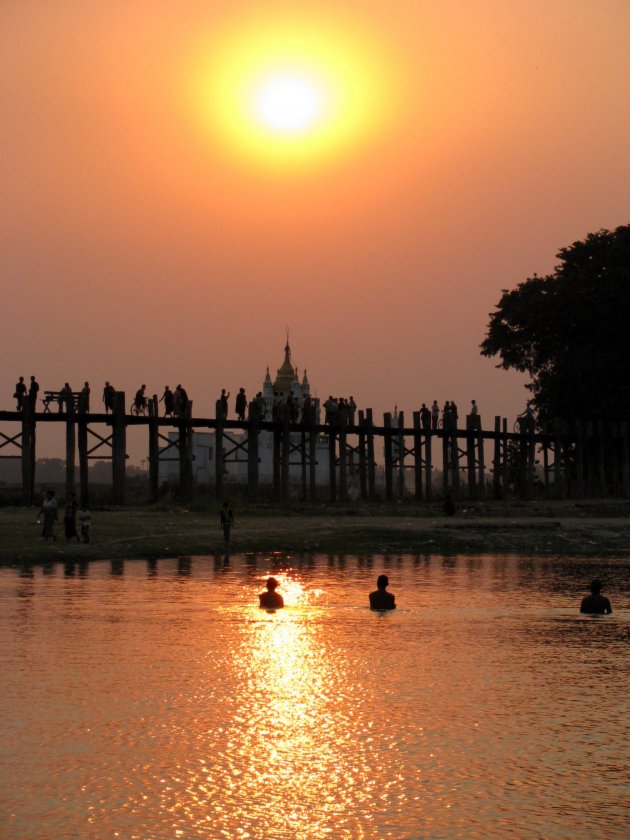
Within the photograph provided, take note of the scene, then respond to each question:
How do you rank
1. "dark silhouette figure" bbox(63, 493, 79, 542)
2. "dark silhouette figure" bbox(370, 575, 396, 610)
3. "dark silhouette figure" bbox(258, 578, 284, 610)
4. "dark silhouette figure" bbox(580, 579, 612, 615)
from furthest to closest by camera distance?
"dark silhouette figure" bbox(63, 493, 79, 542) < "dark silhouette figure" bbox(258, 578, 284, 610) < "dark silhouette figure" bbox(370, 575, 396, 610) < "dark silhouette figure" bbox(580, 579, 612, 615)

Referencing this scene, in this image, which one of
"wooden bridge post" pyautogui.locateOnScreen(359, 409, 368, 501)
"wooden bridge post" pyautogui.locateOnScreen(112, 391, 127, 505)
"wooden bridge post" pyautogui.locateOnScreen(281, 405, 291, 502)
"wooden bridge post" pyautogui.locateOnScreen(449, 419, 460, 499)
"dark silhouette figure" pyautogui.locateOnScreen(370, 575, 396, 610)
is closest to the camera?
"dark silhouette figure" pyautogui.locateOnScreen(370, 575, 396, 610)

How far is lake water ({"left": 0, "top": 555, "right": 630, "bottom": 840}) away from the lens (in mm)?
9828

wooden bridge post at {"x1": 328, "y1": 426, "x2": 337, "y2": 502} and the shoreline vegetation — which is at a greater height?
wooden bridge post at {"x1": 328, "y1": 426, "x2": 337, "y2": 502}

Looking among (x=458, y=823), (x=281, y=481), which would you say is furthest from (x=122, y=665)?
(x=281, y=481)

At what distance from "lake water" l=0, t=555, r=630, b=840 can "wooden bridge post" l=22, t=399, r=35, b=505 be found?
20.6 metres

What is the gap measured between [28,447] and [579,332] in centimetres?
3133

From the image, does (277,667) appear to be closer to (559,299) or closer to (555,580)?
(555,580)

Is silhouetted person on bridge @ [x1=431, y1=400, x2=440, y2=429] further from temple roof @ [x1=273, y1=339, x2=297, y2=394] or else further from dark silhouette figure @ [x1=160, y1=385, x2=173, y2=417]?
temple roof @ [x1=273, y1=339, x2=297, y2=394]

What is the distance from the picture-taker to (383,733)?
12.4 meters

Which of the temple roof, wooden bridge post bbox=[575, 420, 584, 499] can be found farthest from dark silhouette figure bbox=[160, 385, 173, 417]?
the temple roof

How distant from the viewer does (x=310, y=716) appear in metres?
13.1

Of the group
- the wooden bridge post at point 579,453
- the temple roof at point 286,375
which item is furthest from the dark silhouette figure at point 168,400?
the temple roof at point 286,375

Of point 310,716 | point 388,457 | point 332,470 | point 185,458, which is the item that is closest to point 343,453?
point 332,470

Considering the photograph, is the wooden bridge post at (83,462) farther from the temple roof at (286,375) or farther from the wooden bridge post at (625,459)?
the temple roof at (286,375)
